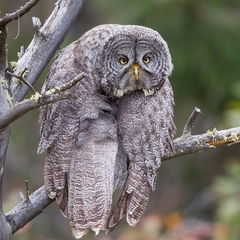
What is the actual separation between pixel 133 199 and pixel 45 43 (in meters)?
0.93

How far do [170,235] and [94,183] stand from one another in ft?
9.42

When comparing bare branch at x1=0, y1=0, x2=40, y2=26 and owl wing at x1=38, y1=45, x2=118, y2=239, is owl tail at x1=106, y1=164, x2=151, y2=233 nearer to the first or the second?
owl wing at x1=38, y1=45, x2=118, y2=239

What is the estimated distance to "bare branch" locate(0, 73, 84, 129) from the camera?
3855 mm

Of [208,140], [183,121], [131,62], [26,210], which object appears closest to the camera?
[26,210]

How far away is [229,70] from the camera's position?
898 centimetres

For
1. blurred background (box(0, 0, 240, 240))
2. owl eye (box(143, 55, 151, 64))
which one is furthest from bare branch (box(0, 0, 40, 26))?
blurred background (box(0, 0, 240, 240))

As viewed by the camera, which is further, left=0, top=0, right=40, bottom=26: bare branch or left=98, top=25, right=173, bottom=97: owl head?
left=98, top=25, right=173, bottom=97: owl head

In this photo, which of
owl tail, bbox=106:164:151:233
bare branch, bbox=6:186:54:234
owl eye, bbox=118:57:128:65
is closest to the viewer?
bare branch, bbox=6:186:54:234

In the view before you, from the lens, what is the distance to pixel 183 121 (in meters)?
9.75

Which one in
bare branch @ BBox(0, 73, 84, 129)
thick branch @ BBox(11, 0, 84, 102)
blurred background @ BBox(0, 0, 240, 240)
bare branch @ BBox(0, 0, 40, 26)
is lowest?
blurred background @ BBox(0, 0, 240, 240)

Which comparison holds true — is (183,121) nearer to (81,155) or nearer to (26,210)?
(81,155)

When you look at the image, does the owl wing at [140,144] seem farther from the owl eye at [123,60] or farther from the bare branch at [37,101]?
the bare branch at [37,101]

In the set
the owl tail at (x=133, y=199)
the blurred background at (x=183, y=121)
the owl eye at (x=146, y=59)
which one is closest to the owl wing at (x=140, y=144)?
the owl tail at (x=133, y=199)

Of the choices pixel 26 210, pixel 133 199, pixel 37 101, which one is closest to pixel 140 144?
pixel 133 199
